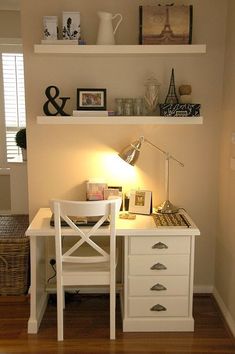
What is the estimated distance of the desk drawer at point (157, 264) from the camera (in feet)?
8.23

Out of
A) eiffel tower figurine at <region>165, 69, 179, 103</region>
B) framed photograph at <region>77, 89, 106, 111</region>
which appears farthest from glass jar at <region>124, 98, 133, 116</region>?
eiffel tower figurine at <region>165, 69, 179, 103</region>

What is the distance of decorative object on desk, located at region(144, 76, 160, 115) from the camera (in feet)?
8.96

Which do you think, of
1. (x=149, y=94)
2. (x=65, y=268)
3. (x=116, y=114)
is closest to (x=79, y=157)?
(x=116, y=114)

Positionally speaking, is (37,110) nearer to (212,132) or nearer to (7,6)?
(212,132)

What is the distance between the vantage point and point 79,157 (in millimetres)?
2953

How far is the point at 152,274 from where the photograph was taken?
2523 mm

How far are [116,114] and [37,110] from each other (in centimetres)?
60

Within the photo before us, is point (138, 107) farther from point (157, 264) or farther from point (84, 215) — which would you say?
point (157, 264)

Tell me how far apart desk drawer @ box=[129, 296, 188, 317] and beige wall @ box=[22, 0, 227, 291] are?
1.99 ft

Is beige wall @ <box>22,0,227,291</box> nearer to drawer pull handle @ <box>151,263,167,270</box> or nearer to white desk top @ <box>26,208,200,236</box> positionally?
white desk top @ <box>26,208,200,236</box>

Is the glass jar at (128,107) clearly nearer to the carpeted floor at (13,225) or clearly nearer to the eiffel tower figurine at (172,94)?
the eiffel tower figurine at (172,94)

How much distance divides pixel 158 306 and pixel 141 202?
732 mm

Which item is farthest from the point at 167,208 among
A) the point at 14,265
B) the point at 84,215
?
the point at 14,265

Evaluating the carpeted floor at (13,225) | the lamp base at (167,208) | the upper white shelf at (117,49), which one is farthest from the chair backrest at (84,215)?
the upper white shelf at (117,49)
